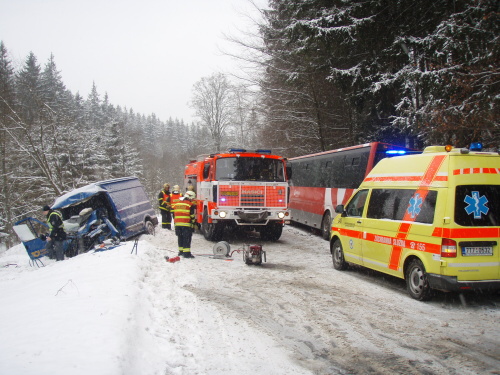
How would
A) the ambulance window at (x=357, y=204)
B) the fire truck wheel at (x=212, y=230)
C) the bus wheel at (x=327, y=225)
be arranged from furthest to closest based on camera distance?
the bus wheel at (x=327, y=225) < the fire truck wheel at (x=212, y=230) < the ambulance window at (x=357, y=204)

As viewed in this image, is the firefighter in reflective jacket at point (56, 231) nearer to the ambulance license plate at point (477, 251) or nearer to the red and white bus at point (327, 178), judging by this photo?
the red and white bus at point (327, 178)

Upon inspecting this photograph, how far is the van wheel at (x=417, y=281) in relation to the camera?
644cm

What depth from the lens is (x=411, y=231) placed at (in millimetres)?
6695

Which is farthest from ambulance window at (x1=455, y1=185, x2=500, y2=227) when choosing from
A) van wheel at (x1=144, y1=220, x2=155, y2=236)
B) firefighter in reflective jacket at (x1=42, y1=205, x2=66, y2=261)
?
van wheel at (x1=144, y1=220, x2=155, y2=236)

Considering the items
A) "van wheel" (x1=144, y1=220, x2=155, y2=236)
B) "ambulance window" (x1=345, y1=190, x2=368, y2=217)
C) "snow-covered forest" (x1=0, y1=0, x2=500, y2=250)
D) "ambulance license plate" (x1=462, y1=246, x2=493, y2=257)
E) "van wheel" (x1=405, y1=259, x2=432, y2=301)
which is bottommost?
"van wheel" (x1=144, y1=220, x2=155, y2=236)

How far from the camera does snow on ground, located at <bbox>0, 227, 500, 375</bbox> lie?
397cm

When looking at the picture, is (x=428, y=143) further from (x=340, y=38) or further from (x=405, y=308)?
(x=405, y=308)

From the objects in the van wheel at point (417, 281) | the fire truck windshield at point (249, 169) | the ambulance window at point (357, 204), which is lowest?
the van wheel at point (417, 281)

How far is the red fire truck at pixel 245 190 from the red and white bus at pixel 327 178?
33.2 inches

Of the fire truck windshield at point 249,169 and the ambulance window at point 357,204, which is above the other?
the fire truck windshield at point 249,169

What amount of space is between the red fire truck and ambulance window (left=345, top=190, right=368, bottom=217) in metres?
4.59

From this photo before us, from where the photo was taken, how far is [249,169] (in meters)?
13.4

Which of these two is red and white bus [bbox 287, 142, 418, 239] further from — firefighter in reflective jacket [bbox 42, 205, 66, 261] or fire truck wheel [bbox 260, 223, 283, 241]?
firefighter in reflective jacket [bbox 42, 205, 66, 261]

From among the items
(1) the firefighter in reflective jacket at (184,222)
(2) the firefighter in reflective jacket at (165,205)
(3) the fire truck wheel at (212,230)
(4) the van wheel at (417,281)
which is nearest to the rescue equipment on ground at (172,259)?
(1) the firefighter in reflective jacket at (184,222)
